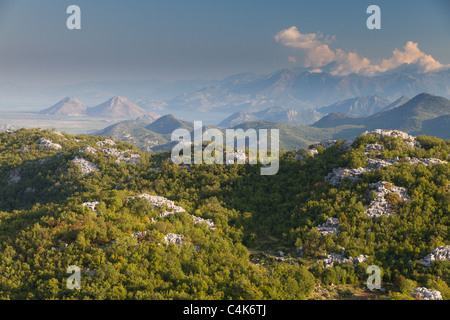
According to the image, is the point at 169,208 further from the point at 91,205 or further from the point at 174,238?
the point at 91,205

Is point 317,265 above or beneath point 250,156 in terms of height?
beneath

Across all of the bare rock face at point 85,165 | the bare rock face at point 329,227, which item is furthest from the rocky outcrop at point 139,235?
the bare rock face at point 85,165

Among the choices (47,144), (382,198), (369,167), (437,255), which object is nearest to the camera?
(437,255)

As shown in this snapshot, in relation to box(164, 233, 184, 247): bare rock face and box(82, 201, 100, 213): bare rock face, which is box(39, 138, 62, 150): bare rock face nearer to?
box(82, 201, 100, 213): bare rock face

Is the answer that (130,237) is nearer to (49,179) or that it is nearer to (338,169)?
(338,169)

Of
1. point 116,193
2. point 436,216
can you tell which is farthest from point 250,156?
point 436,216

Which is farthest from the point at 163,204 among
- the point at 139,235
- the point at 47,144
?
the point at 47,144
